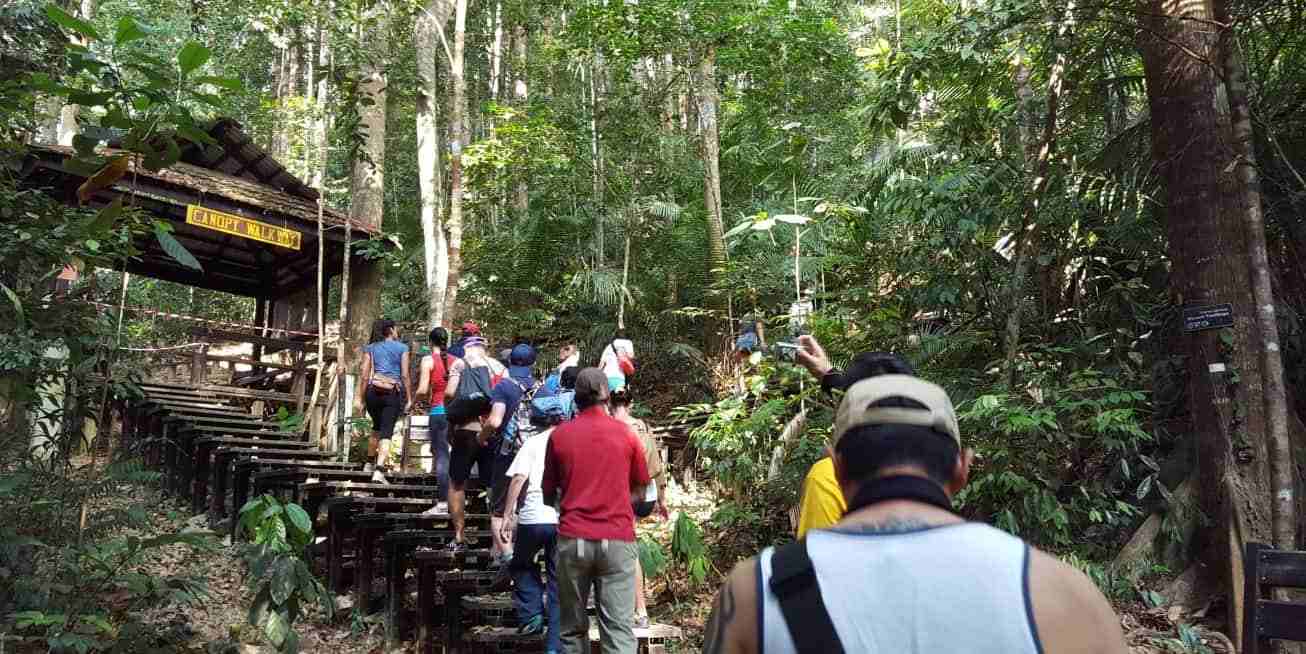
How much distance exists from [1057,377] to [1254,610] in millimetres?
4690

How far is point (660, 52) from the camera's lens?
1314 cm

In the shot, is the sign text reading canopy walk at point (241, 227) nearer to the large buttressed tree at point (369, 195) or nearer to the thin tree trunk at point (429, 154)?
the large buttressed tree at point (369, 195)

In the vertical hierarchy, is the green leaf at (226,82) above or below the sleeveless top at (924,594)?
above

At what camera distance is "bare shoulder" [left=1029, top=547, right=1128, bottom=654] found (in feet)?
3.99

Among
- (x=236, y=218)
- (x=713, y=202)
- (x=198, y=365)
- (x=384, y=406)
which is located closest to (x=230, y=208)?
(x=236, y=218)

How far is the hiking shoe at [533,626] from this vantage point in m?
5.27

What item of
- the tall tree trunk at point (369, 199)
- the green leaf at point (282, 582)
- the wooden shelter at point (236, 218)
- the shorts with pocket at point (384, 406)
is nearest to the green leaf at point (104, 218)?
the green leaf at point (282, 582)

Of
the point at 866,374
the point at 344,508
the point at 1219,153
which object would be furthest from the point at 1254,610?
the point at 344,508

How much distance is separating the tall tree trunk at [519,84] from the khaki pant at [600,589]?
12376 mm

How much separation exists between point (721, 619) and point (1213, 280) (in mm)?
6130

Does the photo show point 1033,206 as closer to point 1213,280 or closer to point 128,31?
point 1213,280

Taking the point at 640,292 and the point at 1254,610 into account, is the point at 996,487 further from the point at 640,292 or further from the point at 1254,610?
the point at 640,292

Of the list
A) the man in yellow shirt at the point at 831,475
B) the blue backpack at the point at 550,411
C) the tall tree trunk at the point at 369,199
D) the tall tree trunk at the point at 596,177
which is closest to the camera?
the man in yellow shirt at the point at 831,475

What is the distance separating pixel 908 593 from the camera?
1.23 meters
